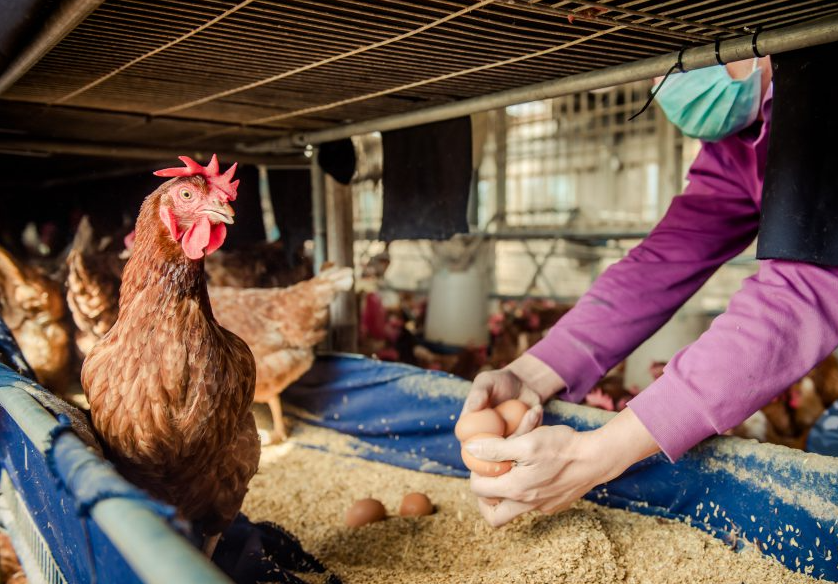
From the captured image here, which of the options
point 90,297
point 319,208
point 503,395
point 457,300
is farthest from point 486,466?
point 457,300

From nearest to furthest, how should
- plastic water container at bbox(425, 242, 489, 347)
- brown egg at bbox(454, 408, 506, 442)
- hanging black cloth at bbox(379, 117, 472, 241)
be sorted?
brown egg at bbox(454, 408, 506, 442) < hanging black cloth at bbox(379, 117, 472, 241) < plastic water container at bbox(425, 242, 489, 347)

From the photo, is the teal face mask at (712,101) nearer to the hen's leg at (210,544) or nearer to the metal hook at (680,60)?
the metal hook at (680,60)

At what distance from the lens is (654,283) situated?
6.50ft

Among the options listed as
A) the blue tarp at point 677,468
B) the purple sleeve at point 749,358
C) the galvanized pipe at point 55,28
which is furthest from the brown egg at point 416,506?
the galvanized pipe at point 55,28

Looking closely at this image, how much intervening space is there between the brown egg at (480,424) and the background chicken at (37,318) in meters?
2.08

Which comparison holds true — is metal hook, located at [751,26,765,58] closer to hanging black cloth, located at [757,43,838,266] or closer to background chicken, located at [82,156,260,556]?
hanging black cloth, located at [757,43,838,266]

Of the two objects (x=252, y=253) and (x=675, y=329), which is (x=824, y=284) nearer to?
(x=675, y=329)

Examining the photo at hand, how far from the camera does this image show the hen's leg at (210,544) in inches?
60.1

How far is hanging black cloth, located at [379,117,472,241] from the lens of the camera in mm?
2459

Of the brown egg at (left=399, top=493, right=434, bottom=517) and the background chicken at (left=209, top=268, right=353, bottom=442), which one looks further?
the background chicken at (left=209, top=268, right=353, bottom=442)

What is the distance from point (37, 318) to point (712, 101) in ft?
9.90

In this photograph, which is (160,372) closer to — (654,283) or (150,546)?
(150,546)

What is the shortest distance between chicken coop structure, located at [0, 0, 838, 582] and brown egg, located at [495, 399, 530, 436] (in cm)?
76

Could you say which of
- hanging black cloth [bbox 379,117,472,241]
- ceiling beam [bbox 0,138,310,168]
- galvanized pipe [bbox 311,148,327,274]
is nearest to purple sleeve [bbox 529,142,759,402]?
hanging black cloth [bbox 379,117,472,241]
